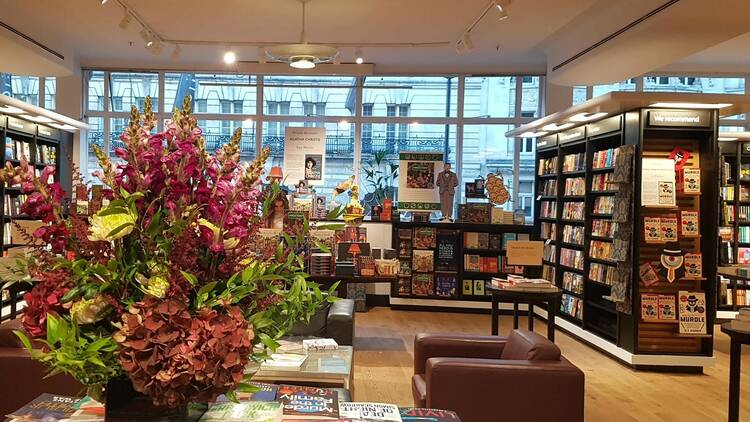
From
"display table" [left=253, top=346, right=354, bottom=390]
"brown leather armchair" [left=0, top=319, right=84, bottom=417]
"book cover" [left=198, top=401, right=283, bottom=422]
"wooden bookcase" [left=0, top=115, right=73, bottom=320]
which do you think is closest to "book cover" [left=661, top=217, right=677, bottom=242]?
"display table" [left=253, top=346, right=354, bottom=390]

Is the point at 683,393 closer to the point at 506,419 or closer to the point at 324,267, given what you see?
the point at 506,419

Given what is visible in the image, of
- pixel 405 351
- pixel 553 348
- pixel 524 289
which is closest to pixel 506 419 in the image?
pixel 553 348

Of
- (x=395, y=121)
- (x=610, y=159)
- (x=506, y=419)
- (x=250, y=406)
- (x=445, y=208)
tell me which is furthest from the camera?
(x=395, y=121)

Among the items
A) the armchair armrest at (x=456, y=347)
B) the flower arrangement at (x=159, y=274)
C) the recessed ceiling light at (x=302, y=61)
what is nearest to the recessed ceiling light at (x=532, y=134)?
the recessed ceiling light at (x=302, y=61)

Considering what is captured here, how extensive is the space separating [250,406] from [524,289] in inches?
157

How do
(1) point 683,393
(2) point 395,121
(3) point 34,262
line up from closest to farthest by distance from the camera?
(3) point 34,262 < (1) point 683,393 < (2) point 395,121

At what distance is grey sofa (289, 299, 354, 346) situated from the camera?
4.72 m

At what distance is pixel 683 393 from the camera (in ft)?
16.5

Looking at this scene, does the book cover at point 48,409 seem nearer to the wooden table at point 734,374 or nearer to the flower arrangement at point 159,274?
the flower arrangement at point 159,274

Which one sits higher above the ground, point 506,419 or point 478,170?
point 478,170

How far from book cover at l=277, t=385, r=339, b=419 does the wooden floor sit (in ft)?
9.19

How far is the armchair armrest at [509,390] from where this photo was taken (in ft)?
10.6

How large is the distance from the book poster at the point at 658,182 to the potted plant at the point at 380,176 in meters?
4.66

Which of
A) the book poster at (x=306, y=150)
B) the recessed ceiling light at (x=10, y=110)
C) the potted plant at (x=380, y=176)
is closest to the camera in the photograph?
the recessed ceiling light at (x=10, y=110)
